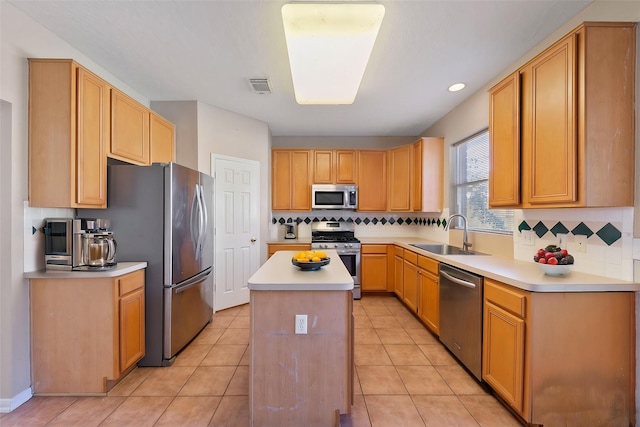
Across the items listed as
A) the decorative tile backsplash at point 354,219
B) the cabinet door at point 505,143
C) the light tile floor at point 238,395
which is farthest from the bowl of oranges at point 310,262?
Result: the decorative tile backsplash at point 354,219

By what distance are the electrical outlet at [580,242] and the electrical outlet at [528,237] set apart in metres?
0.34

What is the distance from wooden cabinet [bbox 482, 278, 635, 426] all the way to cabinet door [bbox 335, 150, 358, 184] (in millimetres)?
3233

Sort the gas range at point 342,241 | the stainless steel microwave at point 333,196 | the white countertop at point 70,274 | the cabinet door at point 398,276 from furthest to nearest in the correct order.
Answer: the stainless steel microwave at point 333,196 → the gas range at point 342,241 → the cabinet door at point 398,276 → the white countertop at point 70,274

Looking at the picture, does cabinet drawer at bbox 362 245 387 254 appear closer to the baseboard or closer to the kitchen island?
the kitchen island

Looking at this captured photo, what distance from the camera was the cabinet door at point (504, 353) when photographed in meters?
1.64

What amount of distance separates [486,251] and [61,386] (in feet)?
12.6

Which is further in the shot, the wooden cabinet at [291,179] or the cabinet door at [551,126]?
the wooden cabinet at [291,179]

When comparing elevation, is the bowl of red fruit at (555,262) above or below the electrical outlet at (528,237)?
below

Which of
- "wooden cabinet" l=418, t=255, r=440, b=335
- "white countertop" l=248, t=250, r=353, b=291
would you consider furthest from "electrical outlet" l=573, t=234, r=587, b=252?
"white countertop" l=248, t=250, r=353, b=291

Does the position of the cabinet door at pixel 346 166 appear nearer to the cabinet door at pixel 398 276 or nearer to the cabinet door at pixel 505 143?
the cabinet door at pixel 398 276

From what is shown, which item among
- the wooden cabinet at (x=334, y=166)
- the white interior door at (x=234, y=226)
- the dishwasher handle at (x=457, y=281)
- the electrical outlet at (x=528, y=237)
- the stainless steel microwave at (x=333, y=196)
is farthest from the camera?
the wooden cabinet at (x=334, y=166)

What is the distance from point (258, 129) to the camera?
4004 mm

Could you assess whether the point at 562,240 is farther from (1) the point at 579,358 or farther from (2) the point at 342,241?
(2) the point at 342,241

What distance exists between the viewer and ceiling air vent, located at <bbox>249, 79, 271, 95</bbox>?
2.76 metres
